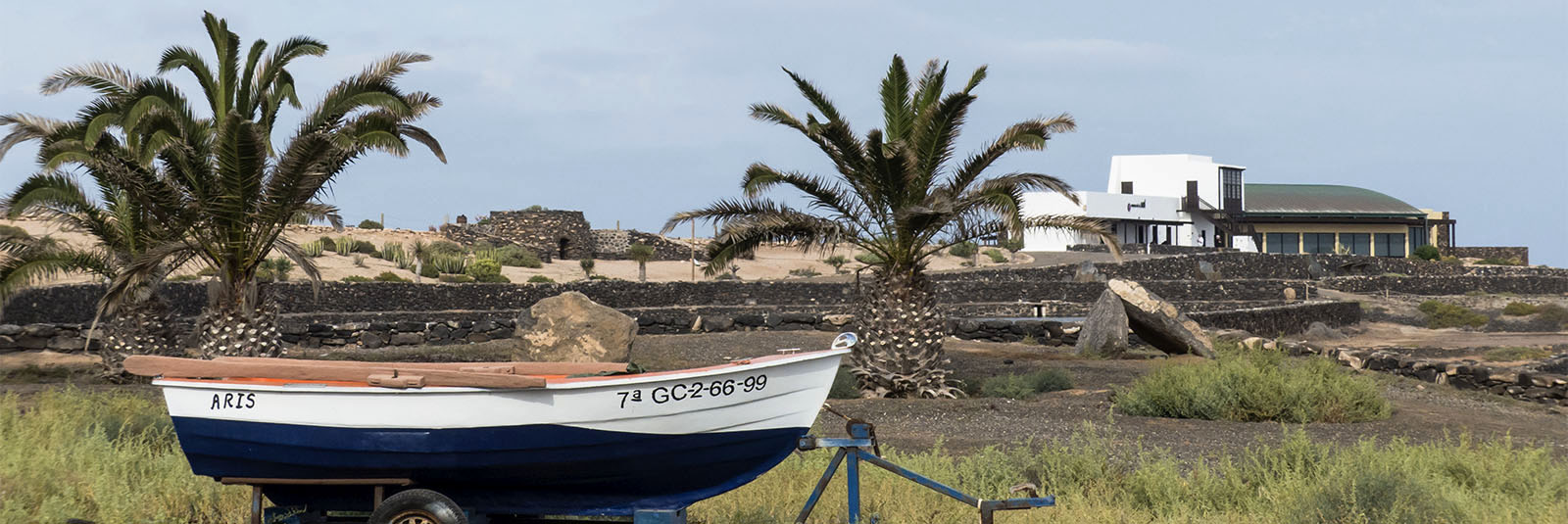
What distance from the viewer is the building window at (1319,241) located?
73938 millimetres

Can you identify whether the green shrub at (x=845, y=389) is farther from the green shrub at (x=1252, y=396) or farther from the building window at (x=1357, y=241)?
the building window at (x=1357, y=241)

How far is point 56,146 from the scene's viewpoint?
16.5 meters

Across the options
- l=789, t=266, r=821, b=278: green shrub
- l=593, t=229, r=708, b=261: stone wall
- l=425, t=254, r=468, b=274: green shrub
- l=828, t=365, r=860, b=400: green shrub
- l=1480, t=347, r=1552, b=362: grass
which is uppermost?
l=593, t=229, r=708, b=261: stone wall

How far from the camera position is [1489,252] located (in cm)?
7788

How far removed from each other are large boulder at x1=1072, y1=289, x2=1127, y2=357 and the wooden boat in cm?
1691

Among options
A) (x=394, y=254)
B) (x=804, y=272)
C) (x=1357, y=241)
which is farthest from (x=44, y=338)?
(x=1357, y=241)

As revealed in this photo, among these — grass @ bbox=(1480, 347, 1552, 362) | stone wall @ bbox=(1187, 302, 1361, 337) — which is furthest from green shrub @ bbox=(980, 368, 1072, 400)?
grass @ bbox=(1480, 347, 1552, 362)

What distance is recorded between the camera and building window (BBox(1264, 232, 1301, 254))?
240 feet

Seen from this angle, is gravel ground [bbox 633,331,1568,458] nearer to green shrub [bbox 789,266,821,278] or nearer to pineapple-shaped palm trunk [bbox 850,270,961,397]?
pineapple-shaped palm trunk [bbox 850,270,961,397]

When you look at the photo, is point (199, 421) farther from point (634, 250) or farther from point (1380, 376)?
point (634, 250)

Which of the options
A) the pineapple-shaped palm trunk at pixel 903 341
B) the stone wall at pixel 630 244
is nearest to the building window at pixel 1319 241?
the stone wall at pixel 630 244

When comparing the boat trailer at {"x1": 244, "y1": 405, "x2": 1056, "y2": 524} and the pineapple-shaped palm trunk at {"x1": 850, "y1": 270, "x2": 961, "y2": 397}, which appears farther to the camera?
the pineapple-shaped palm trunk at {"x1": 850, "y1": 270, "x2": 961, "y2": 397}

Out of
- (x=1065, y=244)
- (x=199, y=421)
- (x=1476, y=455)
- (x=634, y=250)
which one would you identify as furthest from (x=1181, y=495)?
(x=1065, y=244)

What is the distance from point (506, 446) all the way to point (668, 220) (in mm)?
10265
